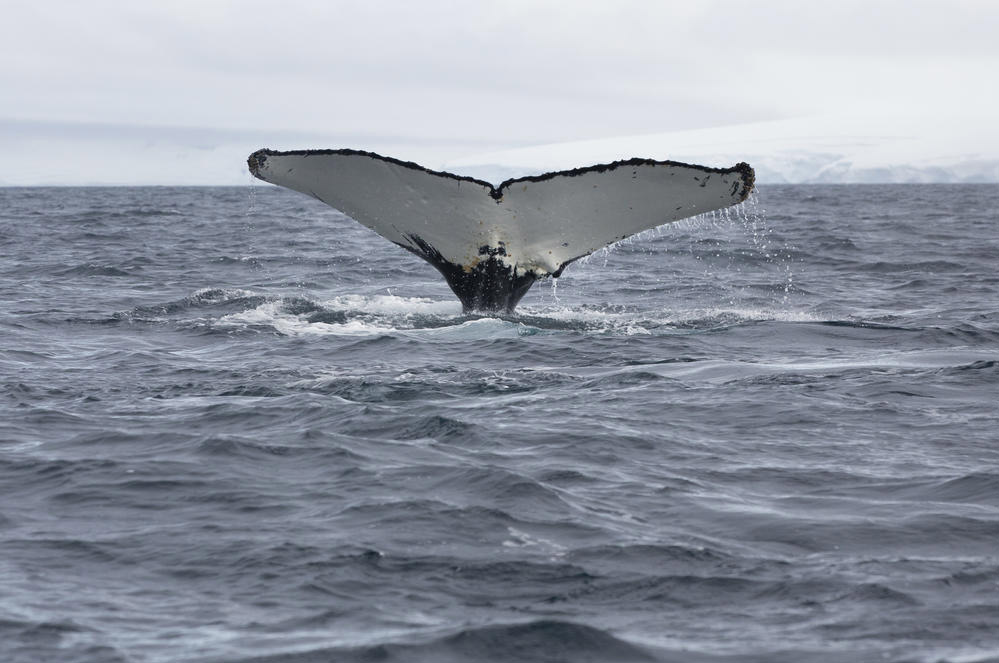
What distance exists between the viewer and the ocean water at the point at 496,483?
4398mm

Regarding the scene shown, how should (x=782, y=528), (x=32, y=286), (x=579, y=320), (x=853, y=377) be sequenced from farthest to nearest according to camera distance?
(x=32, y=286) < (x=579, y=320) < (x=853, y=377) < (x=782, y=528)

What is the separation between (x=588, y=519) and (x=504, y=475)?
0.81 m

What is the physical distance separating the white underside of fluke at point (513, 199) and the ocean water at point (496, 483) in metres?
0.91

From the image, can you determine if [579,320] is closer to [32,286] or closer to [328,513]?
[328,513]

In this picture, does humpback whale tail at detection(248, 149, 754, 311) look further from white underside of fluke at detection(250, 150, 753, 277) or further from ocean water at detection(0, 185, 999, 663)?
ocean water at detection(0, 185, 999, 663)

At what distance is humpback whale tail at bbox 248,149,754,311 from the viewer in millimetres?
8922

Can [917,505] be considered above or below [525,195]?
below

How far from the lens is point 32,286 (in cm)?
1652

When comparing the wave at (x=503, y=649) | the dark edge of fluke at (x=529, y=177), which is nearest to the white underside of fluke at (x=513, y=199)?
the dark edge of fluke at (x=529, y=177)

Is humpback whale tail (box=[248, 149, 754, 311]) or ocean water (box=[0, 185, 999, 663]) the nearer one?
ocean water (box=[0, 185, 999, 663])

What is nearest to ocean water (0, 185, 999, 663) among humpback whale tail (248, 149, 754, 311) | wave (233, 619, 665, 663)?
wave (233, 619, 665, 663)

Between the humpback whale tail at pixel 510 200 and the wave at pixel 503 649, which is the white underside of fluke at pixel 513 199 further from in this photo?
the wave at pixel 503 649

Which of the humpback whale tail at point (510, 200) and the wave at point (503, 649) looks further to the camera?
the humpback whale tail at point (510, 200)

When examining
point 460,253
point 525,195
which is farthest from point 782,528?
point 460,253
